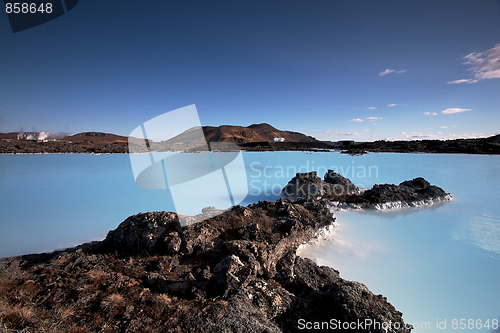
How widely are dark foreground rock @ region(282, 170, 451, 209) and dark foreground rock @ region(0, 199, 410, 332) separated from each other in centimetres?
493

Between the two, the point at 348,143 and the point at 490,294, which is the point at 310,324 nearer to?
the point at 490,294

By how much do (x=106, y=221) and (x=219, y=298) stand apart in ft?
23.5

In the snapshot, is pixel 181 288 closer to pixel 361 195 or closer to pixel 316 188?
pixel 316 188

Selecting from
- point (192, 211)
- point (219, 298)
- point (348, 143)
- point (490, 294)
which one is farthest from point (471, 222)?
point (348, 143)

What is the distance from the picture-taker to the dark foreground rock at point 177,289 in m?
2.02

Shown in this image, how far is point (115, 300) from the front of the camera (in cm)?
223

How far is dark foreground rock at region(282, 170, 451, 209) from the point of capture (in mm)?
8562

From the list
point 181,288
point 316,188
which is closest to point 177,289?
point 181,288

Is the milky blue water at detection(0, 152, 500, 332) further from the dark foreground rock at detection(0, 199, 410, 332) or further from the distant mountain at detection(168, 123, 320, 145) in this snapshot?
the distant mountain at detection(168, 123, 320, 145)

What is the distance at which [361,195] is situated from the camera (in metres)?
9.53

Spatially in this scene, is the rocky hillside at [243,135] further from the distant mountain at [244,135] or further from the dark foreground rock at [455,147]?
the dark foreground rock at [455,147]

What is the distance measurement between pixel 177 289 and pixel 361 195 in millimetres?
9409

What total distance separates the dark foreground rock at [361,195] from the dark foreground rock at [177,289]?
493 centimetres

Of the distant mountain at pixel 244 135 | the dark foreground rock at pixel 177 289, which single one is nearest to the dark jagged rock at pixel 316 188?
the dark foreground rock at pixel 177 289
